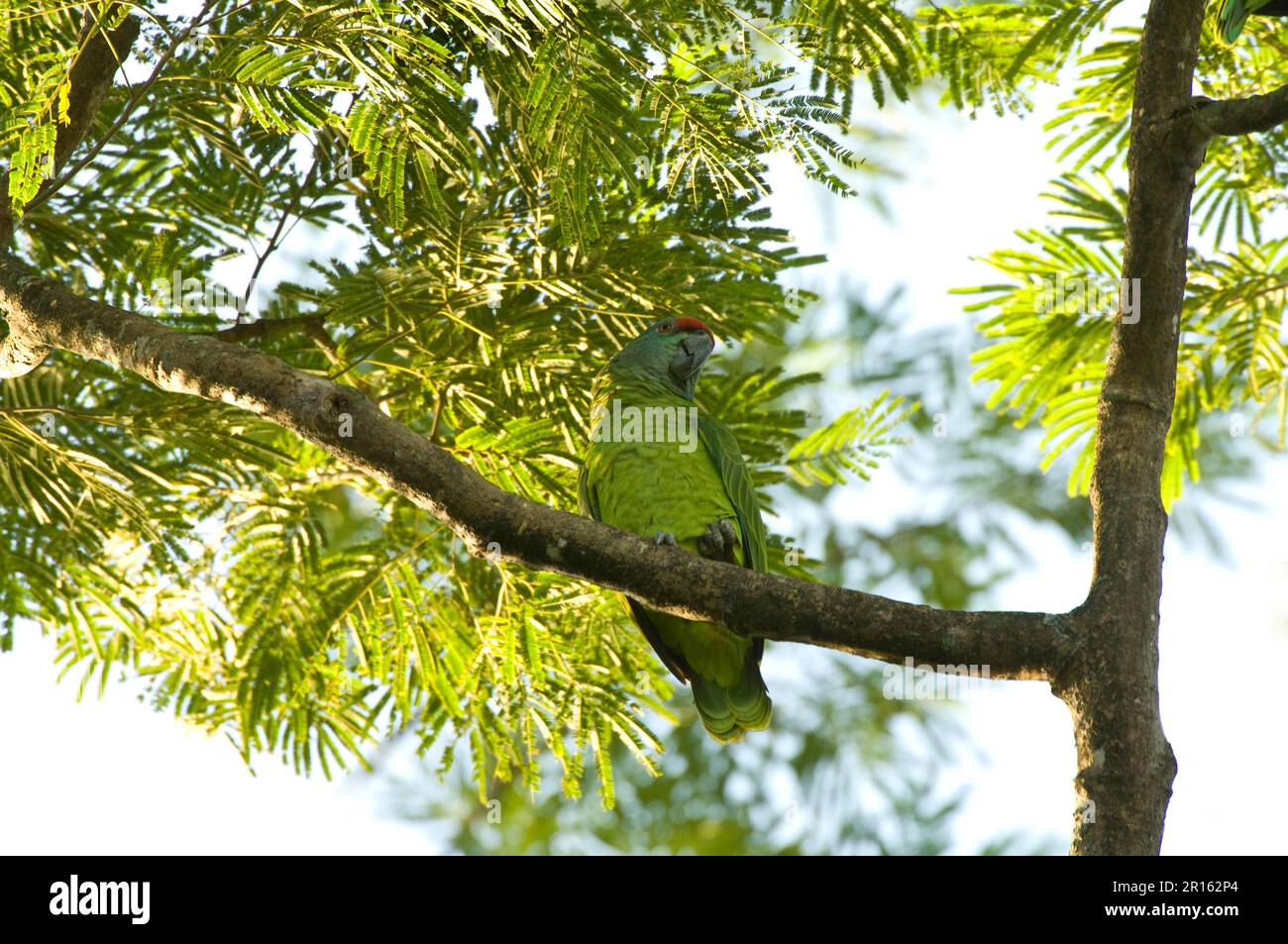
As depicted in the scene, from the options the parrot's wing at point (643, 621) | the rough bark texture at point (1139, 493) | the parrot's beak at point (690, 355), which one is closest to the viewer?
the rough bark texture at point (1139, 493)

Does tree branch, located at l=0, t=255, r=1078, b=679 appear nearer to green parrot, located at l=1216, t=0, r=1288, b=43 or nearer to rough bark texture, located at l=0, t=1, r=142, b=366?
rough bark texture, located at l=0, t=1, r=142, b=366

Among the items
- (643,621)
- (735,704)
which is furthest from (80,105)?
(735,704)

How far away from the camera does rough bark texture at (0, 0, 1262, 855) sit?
2.03 m

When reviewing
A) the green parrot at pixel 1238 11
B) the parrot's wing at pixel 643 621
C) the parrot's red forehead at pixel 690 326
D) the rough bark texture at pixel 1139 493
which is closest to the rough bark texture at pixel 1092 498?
the rough bark texture at pixel 1139 493

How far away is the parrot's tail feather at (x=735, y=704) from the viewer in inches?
125

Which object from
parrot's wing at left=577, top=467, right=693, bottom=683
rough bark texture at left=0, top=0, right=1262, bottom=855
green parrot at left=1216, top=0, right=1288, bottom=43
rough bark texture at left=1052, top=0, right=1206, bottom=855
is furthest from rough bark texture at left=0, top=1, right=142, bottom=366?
green parrot at left=1216, top=0, right=1288, bottom=43

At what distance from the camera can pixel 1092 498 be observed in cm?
235

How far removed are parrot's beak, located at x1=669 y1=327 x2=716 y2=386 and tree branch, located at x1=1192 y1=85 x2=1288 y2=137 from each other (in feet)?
4.68

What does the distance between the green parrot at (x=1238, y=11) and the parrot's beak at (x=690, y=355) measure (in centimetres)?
150

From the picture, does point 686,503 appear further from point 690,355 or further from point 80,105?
point 80,105

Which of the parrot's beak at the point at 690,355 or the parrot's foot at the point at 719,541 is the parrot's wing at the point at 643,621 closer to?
the parrot's foot at the point at 719,541

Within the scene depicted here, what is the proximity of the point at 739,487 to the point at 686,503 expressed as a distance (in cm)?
15

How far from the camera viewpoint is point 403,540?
332cm

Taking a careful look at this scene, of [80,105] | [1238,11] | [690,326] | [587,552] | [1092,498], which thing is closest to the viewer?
[587,552]
